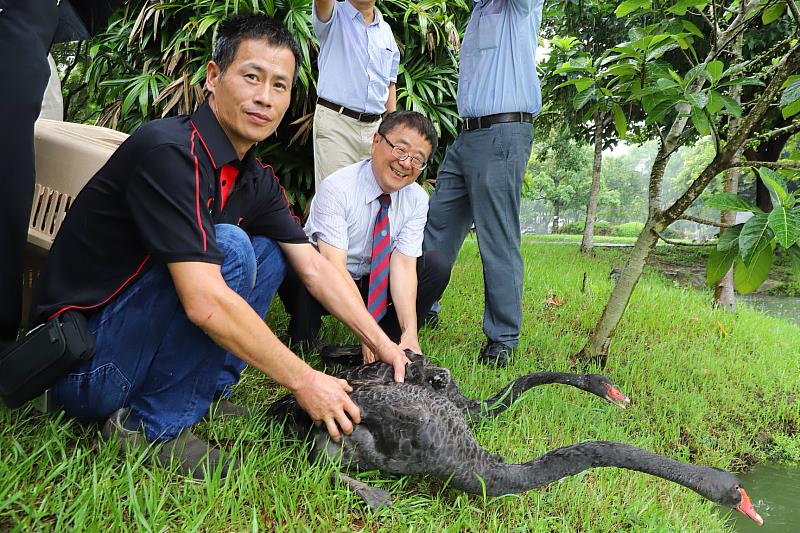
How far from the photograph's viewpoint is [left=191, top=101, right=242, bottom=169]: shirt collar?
6.25 ft

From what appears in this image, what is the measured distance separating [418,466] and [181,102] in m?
4.03

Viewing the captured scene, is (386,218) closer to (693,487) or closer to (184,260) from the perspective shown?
(184,260)

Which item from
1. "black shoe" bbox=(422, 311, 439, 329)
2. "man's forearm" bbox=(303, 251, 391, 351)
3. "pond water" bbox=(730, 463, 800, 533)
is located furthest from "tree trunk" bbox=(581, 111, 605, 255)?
"man's forearm" bbox=(303, 251, 391, 351)

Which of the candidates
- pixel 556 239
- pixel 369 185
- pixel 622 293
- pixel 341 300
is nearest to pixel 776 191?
pixel 622 293

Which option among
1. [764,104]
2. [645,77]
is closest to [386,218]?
[645,77]

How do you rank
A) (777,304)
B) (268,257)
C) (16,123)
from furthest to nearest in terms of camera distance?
(777,304), (268,257), (16,123)

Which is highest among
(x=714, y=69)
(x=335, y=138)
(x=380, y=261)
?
(x=714, y=69)

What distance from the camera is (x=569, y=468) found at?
2059 mm

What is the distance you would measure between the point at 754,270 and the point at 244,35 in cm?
254

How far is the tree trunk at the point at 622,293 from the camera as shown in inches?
139

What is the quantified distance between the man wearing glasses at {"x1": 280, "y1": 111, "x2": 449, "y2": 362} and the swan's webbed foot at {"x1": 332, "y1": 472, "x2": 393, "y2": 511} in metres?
0.78

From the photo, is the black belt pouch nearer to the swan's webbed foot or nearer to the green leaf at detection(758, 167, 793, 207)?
the swan's webbed foot

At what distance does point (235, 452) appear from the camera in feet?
6.74

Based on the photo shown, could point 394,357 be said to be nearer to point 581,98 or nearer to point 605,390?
point 605,390
